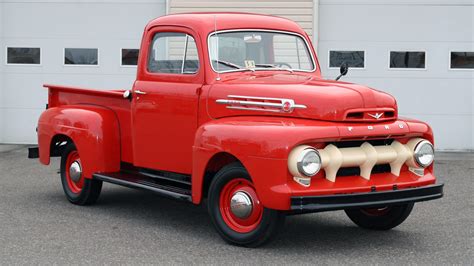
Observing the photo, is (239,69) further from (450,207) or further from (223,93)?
(450,207)

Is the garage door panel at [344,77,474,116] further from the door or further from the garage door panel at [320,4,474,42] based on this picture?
the door

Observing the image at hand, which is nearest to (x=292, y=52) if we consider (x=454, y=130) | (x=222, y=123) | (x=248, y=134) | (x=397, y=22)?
(x=222, y=123)

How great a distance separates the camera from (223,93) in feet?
22.7

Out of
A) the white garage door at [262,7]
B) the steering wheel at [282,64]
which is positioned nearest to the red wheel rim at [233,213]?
the steering wheel at [282,64]

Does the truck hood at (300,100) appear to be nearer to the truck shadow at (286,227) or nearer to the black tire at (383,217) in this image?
the black tire at (383,217)

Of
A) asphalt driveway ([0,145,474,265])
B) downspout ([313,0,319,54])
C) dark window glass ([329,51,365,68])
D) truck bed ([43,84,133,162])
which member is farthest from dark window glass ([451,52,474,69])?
truck bed ([43,84,133,162])

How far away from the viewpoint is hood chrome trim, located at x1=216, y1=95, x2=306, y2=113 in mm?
6477

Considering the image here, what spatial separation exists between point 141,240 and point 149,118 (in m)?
1.30

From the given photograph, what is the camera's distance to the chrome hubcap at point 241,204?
6.43 meters

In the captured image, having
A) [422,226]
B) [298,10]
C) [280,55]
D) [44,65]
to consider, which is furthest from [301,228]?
[44,65]

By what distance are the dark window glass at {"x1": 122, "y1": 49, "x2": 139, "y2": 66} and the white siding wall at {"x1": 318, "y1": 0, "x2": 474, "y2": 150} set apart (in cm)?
319

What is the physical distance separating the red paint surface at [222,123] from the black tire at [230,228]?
142 millimetres

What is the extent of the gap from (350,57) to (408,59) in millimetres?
977

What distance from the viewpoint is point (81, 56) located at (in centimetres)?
1448
